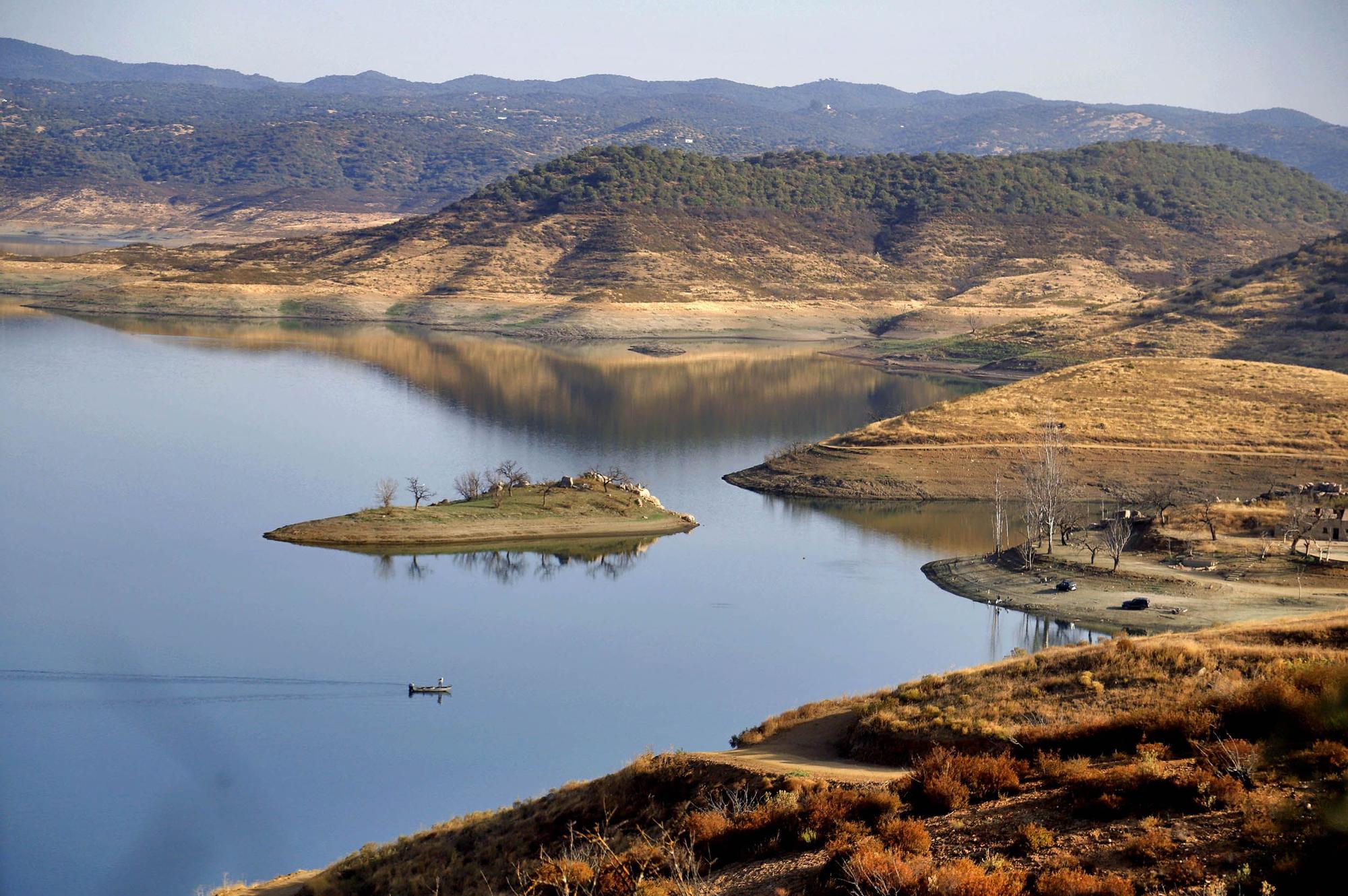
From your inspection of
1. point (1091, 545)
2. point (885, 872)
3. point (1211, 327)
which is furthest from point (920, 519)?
point (1211, 327)

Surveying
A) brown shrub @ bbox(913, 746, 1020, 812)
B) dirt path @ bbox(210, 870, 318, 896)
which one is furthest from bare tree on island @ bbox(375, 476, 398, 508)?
brown shrub @ bbox(913, 746, 1020, 812)

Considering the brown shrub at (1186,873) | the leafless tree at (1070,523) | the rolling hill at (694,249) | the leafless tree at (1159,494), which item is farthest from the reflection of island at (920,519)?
the rolling hill at (694,249)

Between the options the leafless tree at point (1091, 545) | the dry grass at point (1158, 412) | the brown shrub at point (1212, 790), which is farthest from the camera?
the dry grass at point (1158, 412)

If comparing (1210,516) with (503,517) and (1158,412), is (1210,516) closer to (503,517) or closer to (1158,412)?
(1158,412)

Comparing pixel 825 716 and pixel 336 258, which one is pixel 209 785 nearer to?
pixel 825 716

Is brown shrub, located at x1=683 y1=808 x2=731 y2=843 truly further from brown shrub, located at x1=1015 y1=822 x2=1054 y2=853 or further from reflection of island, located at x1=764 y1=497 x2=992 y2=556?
reflection of island, located at x1=764 y1=497 x2=992 y2=556

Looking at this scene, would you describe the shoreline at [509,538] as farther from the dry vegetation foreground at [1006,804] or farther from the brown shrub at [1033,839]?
the brown shrub at [1033,839]
